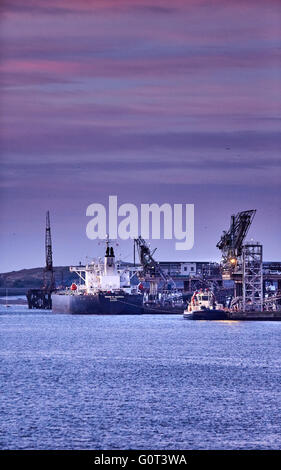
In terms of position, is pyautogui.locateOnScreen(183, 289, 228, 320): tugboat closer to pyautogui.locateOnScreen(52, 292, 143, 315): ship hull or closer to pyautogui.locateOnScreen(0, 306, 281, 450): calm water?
pyautogui.locateOnScreen(52, 292, 143, 315): ship hull

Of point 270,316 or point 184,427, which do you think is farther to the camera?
point 270,316

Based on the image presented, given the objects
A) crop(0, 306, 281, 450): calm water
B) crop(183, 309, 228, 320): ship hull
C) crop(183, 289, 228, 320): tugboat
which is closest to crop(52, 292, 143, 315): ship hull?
crop(183, 289, 228, 320): tugboat

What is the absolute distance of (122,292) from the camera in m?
197

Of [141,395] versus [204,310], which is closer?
[141,395]

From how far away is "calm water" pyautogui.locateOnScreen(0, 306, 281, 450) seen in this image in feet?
159

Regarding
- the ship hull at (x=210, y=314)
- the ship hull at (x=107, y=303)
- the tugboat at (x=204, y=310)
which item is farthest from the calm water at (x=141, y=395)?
the ship hull at (x=107, y=303)

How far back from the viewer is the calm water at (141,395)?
4856cm

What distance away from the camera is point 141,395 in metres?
62.3

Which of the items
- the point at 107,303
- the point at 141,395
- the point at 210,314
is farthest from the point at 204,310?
the point at 141,395

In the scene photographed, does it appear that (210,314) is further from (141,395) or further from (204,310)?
(141,395)

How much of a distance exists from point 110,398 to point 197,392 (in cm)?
542
